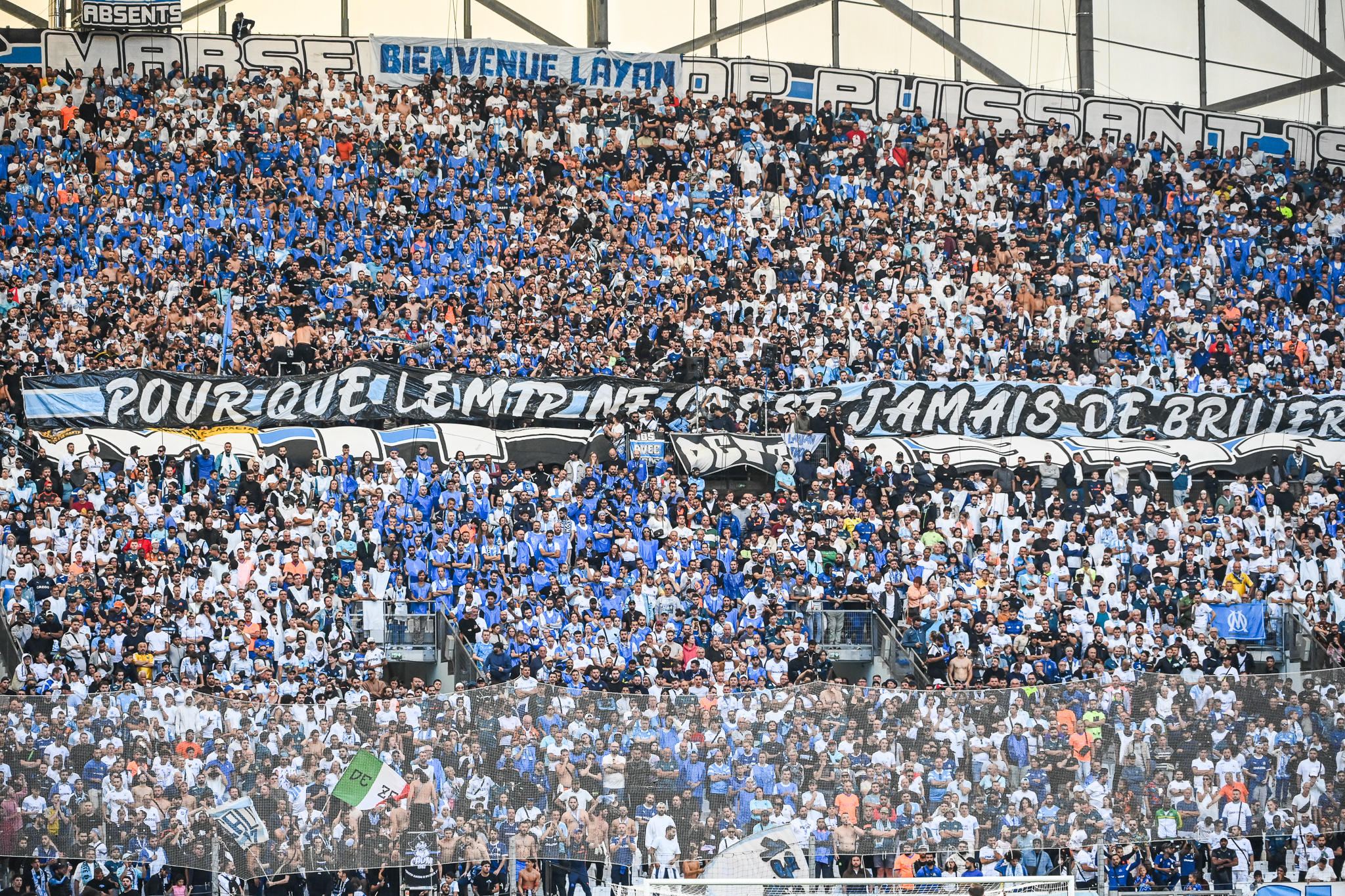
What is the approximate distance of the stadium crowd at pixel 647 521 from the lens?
733 inches

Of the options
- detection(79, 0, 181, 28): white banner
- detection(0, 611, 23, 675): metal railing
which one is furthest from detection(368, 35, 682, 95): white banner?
detection(0, 611, 23, 675): metal railing

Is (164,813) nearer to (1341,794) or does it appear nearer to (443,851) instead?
(443,851)

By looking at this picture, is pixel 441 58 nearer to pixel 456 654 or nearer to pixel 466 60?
pixel 466 60

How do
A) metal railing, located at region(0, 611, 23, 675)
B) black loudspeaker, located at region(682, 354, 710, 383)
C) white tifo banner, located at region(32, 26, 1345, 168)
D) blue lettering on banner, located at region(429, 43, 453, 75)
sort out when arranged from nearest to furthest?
→ metal railing, located at region(0, 611, 23, 675) < black loudspeaker, located at region(682, 354, 710, 383) < white tifo banner, located at region(32, 26, 1345, 168) < blue lettering on banner, located at region(429, 43, 453, 75)

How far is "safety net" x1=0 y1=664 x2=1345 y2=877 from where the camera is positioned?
18141 mm

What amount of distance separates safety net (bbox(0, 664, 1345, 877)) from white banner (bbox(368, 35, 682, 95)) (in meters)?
19.5

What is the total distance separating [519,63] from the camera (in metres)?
35.9

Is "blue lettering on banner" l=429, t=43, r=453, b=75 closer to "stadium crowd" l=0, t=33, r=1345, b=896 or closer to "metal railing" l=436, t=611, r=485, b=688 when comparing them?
"stadium crowd" l=0, t=33, r=1345, b=896

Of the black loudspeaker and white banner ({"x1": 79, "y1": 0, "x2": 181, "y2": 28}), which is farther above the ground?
white banner ({"x1": 79, "y1": 0, "x2": 181, "y2": 28})

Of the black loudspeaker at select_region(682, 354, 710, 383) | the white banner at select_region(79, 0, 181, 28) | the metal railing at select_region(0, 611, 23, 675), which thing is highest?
the white banner at select_region(79, 0, 181, 28)

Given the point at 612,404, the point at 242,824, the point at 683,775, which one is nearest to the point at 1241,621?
the point at 683,775

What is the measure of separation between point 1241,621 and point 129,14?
78.0 ft

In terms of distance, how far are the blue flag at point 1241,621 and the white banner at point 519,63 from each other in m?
16.9

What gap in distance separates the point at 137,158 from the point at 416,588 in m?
12.3
